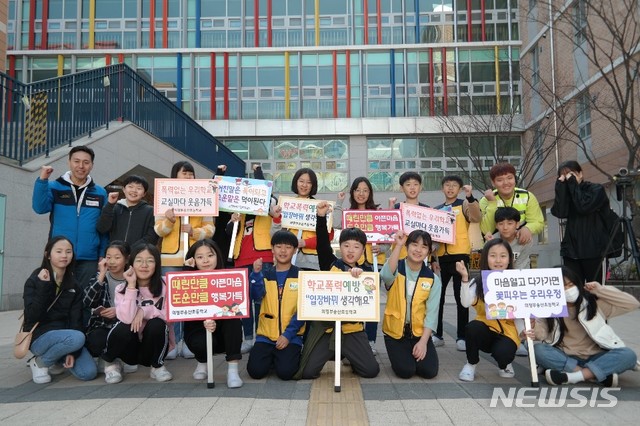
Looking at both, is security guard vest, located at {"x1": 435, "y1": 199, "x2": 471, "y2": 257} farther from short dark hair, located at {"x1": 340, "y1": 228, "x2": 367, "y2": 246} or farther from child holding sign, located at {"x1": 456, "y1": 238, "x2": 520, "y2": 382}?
short dark hair, located at {"x1": 340, "y1": 228, "x2": 367, "y2": 246}

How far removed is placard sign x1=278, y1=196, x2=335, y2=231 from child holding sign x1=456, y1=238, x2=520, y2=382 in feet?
5.82

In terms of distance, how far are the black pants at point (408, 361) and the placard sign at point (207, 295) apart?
141 centimetres

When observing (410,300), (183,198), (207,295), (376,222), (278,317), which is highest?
(183,198)

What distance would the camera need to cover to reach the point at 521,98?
2695cm

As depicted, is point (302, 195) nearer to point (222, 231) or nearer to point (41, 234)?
point (222, 231)

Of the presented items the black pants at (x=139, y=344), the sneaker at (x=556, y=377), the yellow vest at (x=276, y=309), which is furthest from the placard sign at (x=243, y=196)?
the sneaker at (x=556, y=377)

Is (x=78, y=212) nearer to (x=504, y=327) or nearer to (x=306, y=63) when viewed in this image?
(x=504, y=327)

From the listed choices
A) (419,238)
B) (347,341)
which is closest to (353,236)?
(419,238)

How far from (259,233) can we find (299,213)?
1.62 feet

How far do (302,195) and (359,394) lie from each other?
244 cm

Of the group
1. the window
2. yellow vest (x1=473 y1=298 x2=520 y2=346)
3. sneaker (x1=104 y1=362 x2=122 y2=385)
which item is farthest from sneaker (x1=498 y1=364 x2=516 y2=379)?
the window

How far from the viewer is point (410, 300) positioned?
16.6 feet

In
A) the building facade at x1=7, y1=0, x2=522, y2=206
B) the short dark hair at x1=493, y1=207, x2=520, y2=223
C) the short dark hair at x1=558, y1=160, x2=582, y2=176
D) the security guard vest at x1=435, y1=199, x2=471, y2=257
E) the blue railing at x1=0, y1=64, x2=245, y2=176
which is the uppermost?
the building facade at x1=7, y1=0, x2=522, y2=206

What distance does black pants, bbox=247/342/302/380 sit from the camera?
4.77 m
